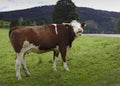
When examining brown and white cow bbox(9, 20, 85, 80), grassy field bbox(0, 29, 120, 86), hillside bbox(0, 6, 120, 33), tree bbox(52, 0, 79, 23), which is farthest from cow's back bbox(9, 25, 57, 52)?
hillside bbox(0, 6, 120, 33)

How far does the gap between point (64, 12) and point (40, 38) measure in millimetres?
46841

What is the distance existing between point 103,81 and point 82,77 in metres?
1.61

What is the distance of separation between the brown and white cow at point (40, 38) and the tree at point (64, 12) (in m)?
45.1

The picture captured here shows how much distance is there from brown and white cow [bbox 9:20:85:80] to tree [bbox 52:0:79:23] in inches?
1775

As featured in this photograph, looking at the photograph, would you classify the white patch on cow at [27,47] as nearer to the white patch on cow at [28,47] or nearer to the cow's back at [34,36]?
the white patch on cow at [28,47]

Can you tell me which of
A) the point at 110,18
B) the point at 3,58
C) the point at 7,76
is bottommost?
the point at 110,18

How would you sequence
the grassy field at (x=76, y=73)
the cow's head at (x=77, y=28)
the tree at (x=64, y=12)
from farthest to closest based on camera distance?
the tree at (x=64, y=12)
the cow's head at (x=77, y=28)
the grassy field at (x=76, y=73)

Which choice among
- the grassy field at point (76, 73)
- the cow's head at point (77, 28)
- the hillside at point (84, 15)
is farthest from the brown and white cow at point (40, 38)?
the hillside at point (84, 15)

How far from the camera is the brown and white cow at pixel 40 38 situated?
16.2 meters

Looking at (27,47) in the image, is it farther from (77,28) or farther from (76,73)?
(77,28)

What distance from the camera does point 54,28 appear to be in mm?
17438

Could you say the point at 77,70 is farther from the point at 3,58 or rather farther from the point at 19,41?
the point at 3,58

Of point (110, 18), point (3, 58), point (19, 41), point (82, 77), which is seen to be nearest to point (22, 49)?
point (19, 41)

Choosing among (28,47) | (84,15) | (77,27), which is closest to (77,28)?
(77,27)
